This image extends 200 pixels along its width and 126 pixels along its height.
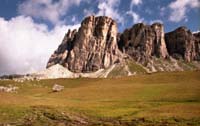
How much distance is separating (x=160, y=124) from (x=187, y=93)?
5396cm

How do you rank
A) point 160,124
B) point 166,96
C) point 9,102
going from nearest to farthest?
point 160,124 < point 9,102 < point 166,96

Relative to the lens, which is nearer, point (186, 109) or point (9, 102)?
point (186, 109)

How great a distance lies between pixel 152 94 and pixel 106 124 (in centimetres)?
5679

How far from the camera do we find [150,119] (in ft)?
207

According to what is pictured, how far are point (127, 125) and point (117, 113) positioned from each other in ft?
43.0

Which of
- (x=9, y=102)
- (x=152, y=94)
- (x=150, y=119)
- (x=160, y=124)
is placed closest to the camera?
(x=160, y=124)

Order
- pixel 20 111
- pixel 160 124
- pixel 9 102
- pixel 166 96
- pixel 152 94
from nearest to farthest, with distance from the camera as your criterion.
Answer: pixel 160 124
pixel 20 111
pixel 9 102
pixel 166 96
pixel 152 94

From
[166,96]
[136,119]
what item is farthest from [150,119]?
[166,96]

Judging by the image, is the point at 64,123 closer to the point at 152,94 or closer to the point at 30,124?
the point at 30,124

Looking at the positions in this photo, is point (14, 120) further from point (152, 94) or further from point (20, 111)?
point (152, 94)

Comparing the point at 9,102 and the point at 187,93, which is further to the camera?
the point at 187,93

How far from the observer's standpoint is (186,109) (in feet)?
242

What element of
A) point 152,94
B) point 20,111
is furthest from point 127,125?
point 152,94

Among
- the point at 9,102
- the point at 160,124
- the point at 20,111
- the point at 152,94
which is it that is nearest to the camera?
the point at 160,124
